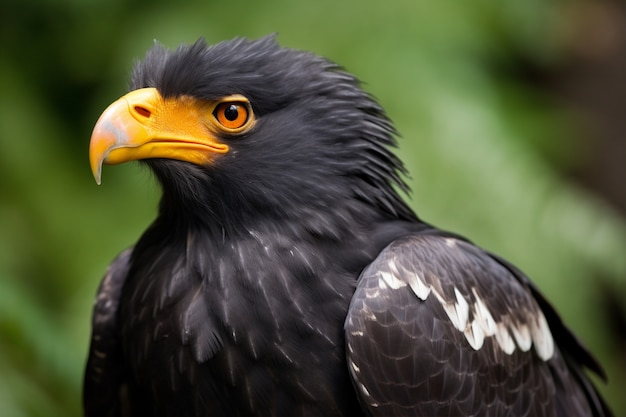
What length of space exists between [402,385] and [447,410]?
22 cm

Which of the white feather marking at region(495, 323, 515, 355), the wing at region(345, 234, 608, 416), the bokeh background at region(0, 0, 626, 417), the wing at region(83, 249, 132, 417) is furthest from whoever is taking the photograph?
the bokeh background at region(0, 0, 626, 417)

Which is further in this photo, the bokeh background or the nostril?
the bokeh background

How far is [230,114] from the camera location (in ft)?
11.1

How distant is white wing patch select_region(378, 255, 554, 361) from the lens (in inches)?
130

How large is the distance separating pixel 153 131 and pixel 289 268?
0.66 meters

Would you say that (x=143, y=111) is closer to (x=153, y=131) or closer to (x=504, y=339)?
(x=153, y=131)

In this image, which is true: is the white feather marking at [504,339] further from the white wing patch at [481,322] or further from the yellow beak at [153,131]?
the yellow beak at [153,131]

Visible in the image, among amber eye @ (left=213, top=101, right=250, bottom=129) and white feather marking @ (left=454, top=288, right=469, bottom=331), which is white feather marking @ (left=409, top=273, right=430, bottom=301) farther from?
amber eye @ (left=213, top=101, right=250, bottom=129)

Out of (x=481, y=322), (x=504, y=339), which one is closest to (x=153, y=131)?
(x=481, y=322)

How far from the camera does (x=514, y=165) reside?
565cm

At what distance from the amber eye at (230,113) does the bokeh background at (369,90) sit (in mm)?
2001

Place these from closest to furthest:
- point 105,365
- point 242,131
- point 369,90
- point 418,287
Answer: point 418,287
point 242,131
point 105,365
point 369,90

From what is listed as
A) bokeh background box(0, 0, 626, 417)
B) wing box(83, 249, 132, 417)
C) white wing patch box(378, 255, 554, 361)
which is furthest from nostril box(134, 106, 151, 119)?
bokeh background box(0, 0, 626, 417)

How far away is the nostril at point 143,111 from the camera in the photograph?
3322 mm
